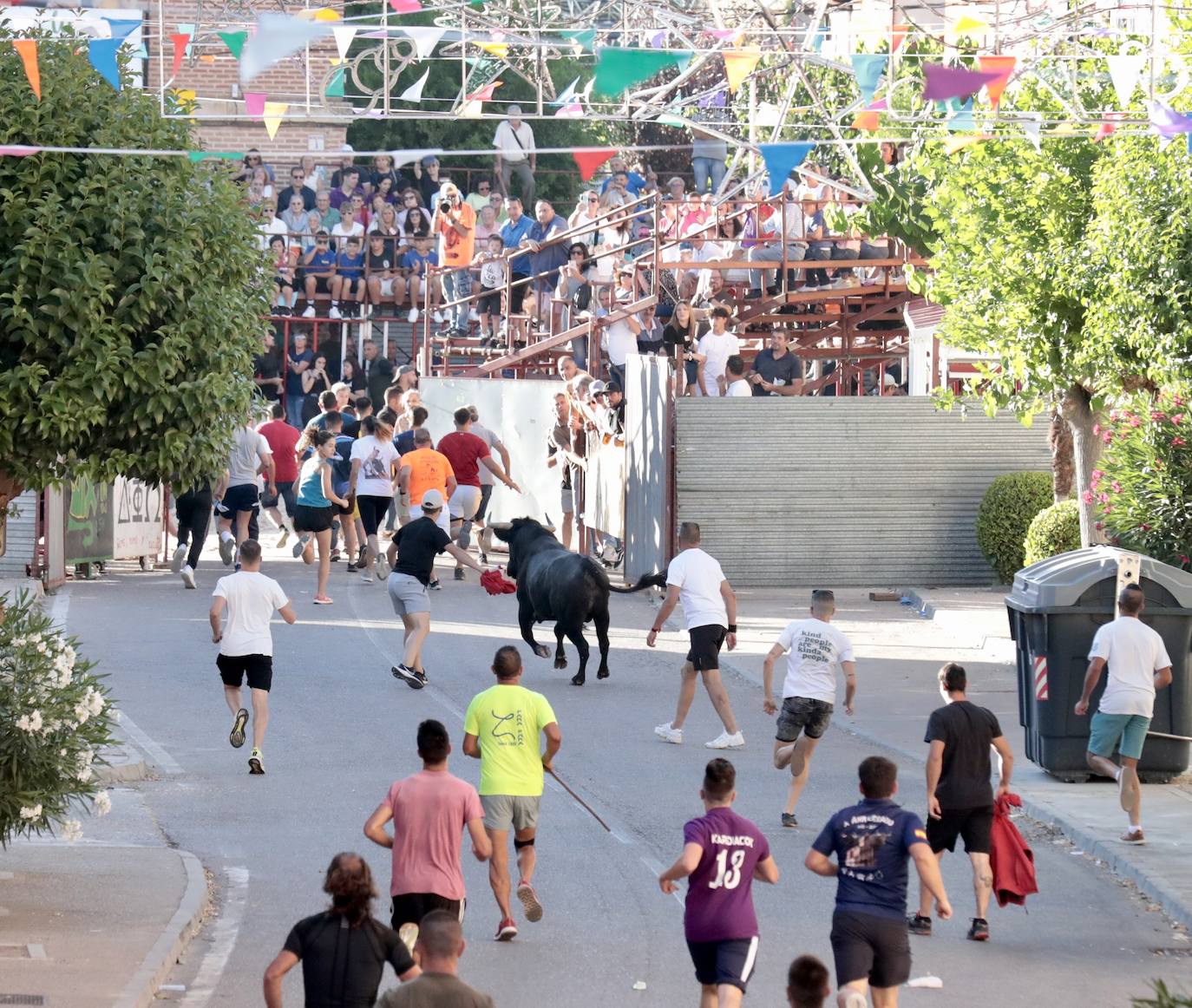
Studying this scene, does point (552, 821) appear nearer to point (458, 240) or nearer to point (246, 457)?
point (246, 457)

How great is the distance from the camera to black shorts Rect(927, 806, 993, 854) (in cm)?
935

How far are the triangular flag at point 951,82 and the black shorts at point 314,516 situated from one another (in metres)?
10.4

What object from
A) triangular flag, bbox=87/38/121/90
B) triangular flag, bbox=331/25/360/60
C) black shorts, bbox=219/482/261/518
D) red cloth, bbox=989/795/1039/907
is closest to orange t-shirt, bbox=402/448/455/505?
black shorts, bbox=219/482/261/518

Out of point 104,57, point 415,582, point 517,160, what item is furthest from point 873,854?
point 517,160

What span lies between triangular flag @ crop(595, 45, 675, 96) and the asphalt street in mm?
4725

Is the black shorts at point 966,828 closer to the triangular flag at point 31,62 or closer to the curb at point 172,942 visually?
the curb at point 172,942

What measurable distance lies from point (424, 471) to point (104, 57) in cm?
947

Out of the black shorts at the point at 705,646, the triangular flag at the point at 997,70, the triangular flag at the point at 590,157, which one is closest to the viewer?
the triangular flag at the point at 997,70

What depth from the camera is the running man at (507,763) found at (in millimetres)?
9000

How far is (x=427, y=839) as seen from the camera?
307 inches

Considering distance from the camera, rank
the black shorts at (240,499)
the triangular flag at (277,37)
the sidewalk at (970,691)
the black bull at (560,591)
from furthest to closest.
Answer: the black shorts at (240,499) < the black bull at (560,591) < the triangular flag at (277,37) < the sidewalk at (970,691)

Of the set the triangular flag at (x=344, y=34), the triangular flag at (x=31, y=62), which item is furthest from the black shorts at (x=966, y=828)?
the triangular flag at (x=344, y=34)

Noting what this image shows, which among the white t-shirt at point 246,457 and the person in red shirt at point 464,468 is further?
the person in red shirt at point 464,468

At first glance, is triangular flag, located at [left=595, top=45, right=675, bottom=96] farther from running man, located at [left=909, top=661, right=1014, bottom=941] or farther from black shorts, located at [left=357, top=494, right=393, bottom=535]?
black shorts, located at [left=357, top=494, right=393, bottom=535]
